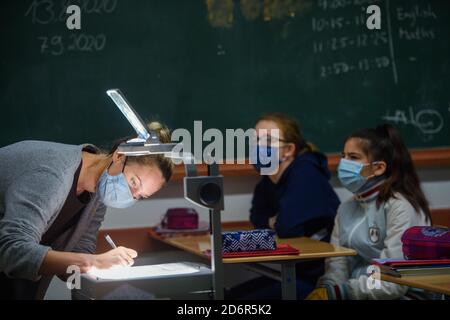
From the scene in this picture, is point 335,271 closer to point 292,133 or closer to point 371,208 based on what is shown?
point 371,208

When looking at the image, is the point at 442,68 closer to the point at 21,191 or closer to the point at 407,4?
the point at 407,4

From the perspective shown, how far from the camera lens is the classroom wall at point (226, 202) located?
4117 mm

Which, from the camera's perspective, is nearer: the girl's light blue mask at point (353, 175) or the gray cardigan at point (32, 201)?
the gray cardigan at point (32, 201)

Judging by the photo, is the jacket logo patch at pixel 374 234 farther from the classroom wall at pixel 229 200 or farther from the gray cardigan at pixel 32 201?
the gray cardigan at pixel 32 201

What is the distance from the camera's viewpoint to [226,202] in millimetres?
4289

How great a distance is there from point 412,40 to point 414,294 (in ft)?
5.47

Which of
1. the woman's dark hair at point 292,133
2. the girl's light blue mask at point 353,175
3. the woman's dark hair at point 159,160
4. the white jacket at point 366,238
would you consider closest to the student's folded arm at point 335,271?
the white jacket at point 366,238

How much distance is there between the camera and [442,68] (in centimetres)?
444

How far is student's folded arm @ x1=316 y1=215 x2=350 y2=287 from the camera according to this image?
3.54 meters

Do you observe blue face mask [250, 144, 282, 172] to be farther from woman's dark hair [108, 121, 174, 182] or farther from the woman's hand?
the woman's hand

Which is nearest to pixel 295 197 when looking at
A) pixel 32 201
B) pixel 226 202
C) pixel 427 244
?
pixel 226 202

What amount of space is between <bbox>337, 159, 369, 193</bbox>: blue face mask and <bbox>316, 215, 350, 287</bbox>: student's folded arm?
0.26 meters

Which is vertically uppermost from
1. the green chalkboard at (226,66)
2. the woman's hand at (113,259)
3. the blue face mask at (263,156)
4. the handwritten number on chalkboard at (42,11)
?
the handwritten number on chalkboard at (42,11)

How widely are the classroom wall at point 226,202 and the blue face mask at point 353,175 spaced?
85 cm
